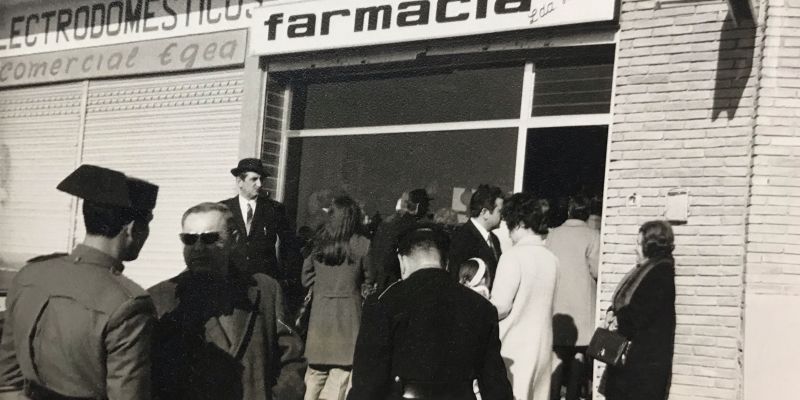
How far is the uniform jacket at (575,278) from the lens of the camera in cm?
851

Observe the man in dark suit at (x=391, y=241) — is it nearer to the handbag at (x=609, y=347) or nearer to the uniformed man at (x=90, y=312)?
the handbag at (x=609, y=347)

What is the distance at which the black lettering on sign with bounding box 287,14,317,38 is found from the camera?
1095 cm

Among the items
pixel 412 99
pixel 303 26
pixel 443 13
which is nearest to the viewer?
pixel 443 13

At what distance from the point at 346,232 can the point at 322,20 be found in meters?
3.43

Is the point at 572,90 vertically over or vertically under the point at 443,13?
under

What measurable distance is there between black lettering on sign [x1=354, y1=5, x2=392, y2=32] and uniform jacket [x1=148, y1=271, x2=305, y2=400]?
6555mm

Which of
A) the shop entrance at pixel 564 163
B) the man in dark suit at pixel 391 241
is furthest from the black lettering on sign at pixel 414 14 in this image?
the man in dark suit at pixel 391 241

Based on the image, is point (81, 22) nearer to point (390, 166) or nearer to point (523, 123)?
point (390, 166)

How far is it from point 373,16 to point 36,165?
645 cm

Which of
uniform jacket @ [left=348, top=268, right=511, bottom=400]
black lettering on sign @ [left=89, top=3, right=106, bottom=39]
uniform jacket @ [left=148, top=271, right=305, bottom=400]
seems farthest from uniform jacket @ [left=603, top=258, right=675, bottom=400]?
black lettering on sign @ [left=89, top=3, right=106, bottom=39]

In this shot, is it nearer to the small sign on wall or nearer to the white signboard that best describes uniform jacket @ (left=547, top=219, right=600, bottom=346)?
the small sign on wall

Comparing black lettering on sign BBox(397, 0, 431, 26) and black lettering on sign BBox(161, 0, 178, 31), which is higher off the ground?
black lettering on sign BBox(161, 0, 178, 31)

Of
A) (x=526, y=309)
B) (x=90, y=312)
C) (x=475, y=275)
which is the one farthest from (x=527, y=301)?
(x=90, y=312)

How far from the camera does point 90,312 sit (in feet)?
11.1
